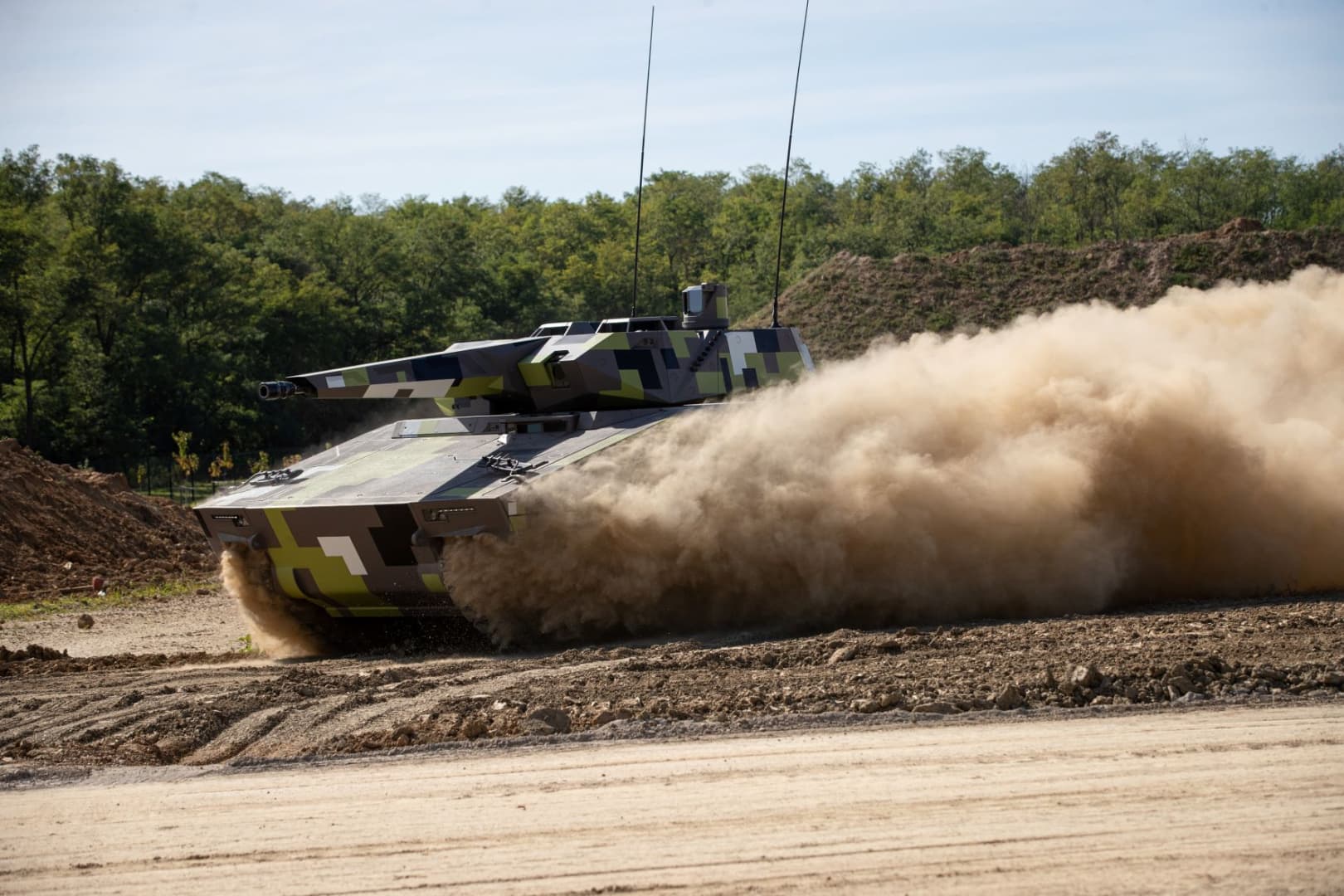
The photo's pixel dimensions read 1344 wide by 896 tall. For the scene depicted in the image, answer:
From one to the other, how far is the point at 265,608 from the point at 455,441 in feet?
8.21

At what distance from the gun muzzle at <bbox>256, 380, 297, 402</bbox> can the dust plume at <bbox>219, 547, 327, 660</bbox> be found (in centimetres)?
191

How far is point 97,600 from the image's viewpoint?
2006 cm

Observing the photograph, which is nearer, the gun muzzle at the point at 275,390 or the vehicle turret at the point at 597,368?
the gun muzzle at the point at 275,390

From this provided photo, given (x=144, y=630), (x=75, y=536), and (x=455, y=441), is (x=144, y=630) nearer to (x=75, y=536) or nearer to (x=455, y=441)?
(x=455, y=441)

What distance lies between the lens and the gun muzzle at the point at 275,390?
40.8 feet

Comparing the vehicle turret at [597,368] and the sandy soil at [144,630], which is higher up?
the vehicle turret at [597,368]

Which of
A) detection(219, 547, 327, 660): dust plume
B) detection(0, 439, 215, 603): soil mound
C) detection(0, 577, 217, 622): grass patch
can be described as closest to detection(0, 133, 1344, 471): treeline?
detection(0, 439, 215, 603): soil mound

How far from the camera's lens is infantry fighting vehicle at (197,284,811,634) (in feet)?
43.2

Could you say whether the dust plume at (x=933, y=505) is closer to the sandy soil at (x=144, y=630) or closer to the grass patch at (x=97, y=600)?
the sandy soil at (x=144, y=630)

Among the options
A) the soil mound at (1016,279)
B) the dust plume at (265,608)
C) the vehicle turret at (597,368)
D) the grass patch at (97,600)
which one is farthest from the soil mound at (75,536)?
the soil mound at (1016,279)

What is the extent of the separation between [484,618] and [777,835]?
6745 millimetres

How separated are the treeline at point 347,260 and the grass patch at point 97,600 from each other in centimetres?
1888

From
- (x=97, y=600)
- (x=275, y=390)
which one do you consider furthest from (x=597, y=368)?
(x=97, y=600)

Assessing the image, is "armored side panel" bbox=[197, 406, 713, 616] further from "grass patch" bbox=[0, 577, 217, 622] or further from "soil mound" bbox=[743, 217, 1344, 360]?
"soil mound" bbox=[743, 217, 1344, 360]
